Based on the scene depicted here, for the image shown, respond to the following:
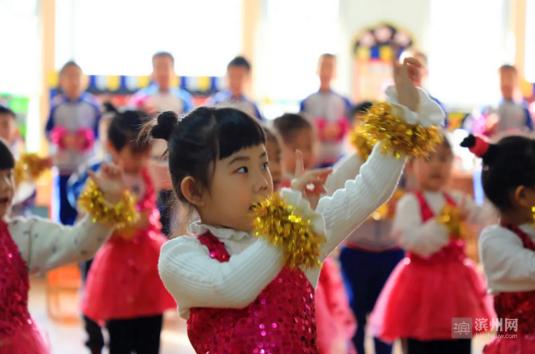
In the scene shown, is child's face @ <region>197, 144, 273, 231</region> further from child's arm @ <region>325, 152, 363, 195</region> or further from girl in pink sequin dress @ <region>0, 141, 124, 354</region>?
girl in pink sequin dress @ <region>0, 141, 124, 354</region>

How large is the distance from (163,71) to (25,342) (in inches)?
146

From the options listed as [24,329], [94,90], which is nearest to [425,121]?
[24,329]

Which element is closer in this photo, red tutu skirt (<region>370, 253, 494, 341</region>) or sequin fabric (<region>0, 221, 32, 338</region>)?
sequin fabric (<region>0, 221, 32, 338</region>)

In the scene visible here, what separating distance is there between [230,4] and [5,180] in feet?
19.3

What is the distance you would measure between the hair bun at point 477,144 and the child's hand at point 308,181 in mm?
647

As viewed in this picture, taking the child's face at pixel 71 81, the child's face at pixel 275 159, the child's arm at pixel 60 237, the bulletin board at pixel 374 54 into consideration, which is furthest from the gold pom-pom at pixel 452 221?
the bulletin board at pixel 374 54

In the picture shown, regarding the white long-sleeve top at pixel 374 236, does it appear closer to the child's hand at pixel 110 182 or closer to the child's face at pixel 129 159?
the child's face at pixel 129 159

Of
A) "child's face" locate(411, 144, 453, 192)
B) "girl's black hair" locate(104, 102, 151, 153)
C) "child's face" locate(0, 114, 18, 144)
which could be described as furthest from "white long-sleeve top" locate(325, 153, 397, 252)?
"child's face" locate(0, 114, 18, 144)

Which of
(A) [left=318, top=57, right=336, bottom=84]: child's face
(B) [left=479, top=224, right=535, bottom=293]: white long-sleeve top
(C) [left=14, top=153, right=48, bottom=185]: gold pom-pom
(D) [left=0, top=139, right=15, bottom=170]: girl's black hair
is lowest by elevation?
(B) [left=479, top=224, right=535, bottom=293]: white long-sleeve top

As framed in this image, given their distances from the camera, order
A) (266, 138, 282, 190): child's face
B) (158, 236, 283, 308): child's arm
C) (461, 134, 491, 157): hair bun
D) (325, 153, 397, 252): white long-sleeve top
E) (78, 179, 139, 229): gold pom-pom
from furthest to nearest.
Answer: (325, 153, 397, 252): white long-sleeve top, (266, 138, 282, 190): child's face, (78, 179, 139, 229): gold pom-pom, (461, 134, 491, 157): hair bun, (158, 236, 283, 308): child's arm

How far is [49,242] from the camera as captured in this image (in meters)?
2.42

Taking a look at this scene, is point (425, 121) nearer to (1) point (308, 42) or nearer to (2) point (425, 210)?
(2) point (425, 210)

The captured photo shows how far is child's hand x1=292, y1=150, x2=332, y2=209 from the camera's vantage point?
5.44ft

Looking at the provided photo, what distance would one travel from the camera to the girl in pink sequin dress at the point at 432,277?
321cm
